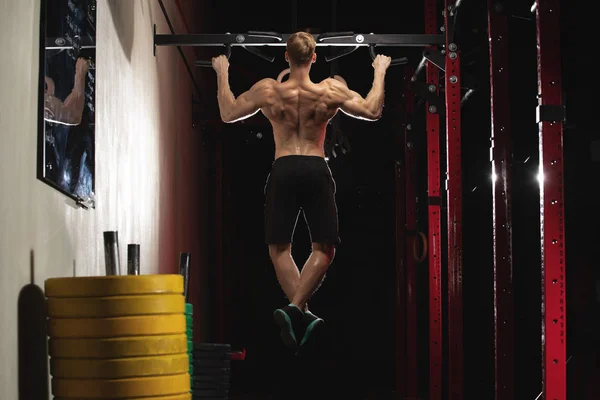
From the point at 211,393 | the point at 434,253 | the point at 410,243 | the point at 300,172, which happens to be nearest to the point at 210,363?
the point at 211,393

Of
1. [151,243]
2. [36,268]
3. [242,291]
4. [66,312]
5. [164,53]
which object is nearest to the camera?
[66,312]

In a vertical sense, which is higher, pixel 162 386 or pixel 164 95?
pixel 164 95

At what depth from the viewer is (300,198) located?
4652 millimetres

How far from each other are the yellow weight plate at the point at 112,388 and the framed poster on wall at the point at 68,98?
0.78 meters

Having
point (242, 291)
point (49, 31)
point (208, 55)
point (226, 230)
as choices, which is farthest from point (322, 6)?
point (49, 31)

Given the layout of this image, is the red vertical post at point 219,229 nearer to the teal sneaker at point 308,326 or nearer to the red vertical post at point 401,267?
the red vertical post at point 401,267

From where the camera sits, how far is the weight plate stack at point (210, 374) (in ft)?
18.9

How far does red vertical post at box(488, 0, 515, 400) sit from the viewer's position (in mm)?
5711

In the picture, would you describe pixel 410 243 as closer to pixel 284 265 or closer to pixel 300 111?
pixel 284 265

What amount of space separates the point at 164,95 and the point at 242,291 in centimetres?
584

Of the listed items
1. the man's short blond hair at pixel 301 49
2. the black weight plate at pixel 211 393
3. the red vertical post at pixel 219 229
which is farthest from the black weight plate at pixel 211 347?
the red vertical post at pixel 219 229

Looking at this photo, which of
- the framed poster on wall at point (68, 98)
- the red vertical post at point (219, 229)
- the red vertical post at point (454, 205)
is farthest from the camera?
the red vertical post at point (219, 229)

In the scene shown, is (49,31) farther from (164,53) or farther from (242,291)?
(242,291)

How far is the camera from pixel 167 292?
126 inches
